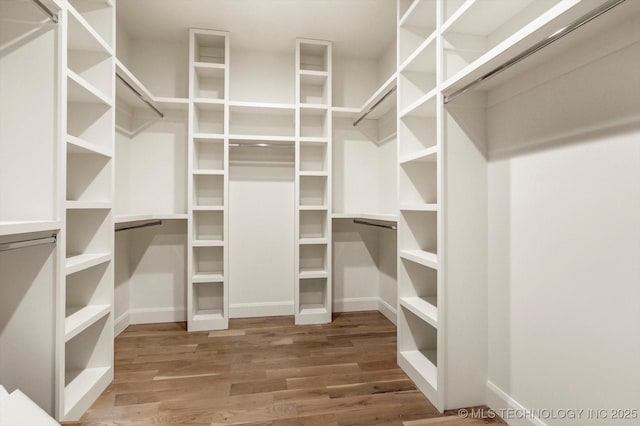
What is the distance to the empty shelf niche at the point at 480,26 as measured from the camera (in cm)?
148

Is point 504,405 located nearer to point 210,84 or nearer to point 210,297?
point 210,297

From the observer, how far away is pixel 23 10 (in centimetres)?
143

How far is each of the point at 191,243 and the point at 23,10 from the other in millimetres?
1839

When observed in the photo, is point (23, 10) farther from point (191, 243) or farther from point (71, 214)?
point (191, 243)

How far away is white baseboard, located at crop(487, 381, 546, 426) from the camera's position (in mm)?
1490

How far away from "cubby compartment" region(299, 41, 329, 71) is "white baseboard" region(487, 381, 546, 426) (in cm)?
296

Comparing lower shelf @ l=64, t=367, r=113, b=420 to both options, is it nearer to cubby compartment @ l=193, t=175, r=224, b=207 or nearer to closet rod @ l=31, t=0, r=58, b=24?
cubby compartment @ l=193, t=175, r=224, b=207

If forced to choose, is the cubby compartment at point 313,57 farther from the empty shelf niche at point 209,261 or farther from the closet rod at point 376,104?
the empty shelf niche at point 209,261

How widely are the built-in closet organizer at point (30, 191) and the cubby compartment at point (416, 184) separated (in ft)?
6.45

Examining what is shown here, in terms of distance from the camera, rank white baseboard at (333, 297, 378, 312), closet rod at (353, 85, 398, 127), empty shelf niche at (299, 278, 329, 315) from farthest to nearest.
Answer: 1. white baseboard at (333, 297, 378, 312)
2. empty shelf niche at (299, 278, 329, 315)
3. closet rod at (353, 85, 398, 127)

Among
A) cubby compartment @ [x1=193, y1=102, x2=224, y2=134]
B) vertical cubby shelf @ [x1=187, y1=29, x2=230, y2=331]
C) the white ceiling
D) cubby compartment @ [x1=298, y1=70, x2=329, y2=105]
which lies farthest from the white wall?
cubby compartment @ [x1=193, y1=102, x2=224, y2=134]

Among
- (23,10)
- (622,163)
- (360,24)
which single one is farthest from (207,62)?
(622,163)

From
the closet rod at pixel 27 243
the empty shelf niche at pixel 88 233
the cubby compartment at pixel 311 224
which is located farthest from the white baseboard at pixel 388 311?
the closet rod at pixel 27 243

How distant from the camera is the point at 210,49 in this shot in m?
3.09
